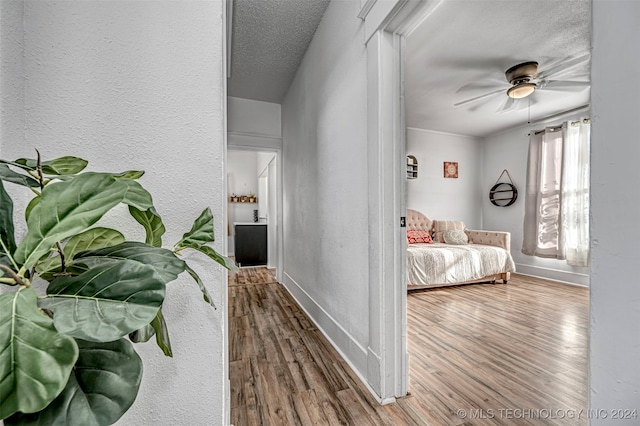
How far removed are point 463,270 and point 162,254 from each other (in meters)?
4.28

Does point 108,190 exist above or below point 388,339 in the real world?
above

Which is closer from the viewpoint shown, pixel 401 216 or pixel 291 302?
pixel 401 216

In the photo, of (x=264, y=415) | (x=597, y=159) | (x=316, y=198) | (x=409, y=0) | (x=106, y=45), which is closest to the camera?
(x=597, y=159)

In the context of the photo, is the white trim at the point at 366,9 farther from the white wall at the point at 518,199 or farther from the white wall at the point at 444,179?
the white wall at the point at 518,199

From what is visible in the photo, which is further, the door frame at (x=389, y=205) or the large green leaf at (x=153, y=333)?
the door frame at (x=389, y=205)

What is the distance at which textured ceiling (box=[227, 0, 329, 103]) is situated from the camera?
7.28 feet

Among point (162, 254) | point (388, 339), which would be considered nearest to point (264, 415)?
point (388, 339)

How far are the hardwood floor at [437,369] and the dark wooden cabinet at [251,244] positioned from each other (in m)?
2.25

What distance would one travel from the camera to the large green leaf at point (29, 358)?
263mm

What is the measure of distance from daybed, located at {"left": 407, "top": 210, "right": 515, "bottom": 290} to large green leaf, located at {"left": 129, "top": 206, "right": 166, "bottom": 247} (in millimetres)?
3539

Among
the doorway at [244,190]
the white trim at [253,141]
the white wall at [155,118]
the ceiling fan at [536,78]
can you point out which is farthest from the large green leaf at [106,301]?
the doorway at [244,190]

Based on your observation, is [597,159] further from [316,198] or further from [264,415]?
[316,198]

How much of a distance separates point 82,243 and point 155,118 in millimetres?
470

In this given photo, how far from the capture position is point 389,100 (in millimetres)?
1484
